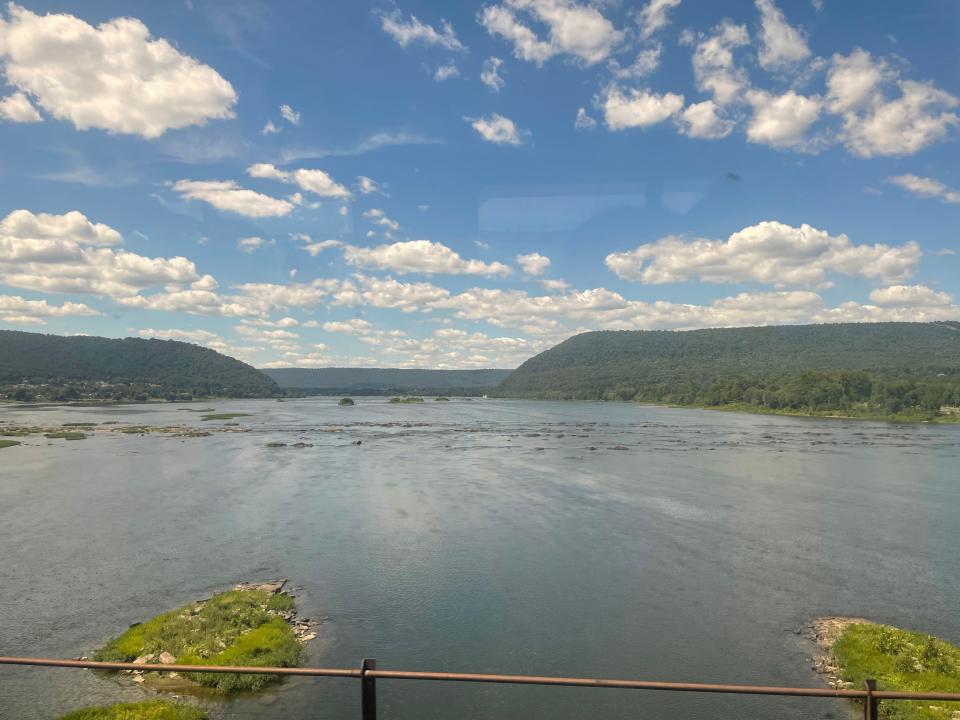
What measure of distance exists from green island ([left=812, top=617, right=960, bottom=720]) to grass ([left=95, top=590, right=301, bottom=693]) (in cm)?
1305

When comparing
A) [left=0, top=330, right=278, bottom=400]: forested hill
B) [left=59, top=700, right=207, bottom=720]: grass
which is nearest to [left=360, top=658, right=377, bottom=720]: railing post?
[left=59, top=700, right=207, bottom=720]: grass

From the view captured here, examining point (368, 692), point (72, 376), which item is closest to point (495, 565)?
point (368, 692)

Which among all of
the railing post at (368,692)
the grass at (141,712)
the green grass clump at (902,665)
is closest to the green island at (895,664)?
the green grass clump at (902,665)

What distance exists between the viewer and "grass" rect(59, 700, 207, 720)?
12.9 m

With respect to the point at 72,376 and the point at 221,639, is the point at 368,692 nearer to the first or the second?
→ the point at 221,639

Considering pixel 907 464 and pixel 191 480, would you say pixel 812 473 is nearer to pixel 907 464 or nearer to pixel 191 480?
pixel 907 464

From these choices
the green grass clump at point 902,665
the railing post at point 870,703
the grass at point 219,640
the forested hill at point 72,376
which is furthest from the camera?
the forested hill at point 72,376

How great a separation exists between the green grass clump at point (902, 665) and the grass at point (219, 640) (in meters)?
13.3

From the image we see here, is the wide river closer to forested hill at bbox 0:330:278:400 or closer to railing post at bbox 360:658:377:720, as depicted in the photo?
railing post at bbox 360:658:377:720

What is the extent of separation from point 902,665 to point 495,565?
12.8 m

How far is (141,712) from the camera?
13062mm

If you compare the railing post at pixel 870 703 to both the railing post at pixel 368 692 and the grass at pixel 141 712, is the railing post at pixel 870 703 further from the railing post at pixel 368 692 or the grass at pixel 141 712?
the grass at pixel 141 712

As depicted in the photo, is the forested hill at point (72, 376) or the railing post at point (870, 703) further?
the forested hill at point (72, 376)

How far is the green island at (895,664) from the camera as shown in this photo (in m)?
13.8
